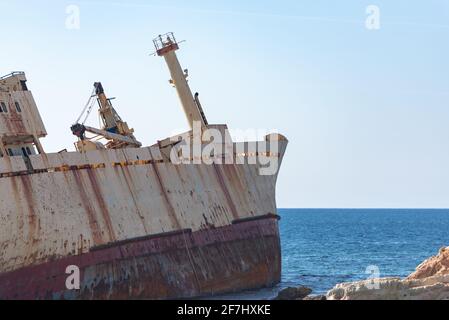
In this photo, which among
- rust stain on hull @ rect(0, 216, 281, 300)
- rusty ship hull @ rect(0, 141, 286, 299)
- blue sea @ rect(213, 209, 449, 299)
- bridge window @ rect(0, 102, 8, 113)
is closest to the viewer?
rusty ship hull @ rect(0, 141, 286, 299)

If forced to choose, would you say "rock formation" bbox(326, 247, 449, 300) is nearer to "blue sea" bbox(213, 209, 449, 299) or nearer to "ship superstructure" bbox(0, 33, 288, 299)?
"ship superstructure" bbox(0, 33, 288, 299)

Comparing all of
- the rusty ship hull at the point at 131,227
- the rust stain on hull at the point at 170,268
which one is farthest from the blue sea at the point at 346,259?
the rusty ship hull at the point at 131,227

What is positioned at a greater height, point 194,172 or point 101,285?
point 194,172

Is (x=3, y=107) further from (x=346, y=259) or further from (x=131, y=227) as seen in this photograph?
(x=346, y=259)

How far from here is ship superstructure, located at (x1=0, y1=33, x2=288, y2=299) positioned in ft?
91.4

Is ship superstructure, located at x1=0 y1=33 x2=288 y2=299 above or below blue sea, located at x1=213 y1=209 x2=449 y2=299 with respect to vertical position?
above

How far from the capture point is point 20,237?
90.2 feet

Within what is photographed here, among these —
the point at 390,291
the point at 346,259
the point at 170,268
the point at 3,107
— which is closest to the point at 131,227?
the point at 170,268

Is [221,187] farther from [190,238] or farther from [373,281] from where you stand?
[373,281]

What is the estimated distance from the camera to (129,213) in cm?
3053

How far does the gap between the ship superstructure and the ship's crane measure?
0.17 feet

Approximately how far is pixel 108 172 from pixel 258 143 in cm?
792

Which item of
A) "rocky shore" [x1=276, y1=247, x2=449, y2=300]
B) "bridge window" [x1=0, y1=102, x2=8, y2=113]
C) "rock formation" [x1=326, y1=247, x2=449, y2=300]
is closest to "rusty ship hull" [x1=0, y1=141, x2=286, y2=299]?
"bridge window" [x1=0, y1=102, x2=8, y2=113]
